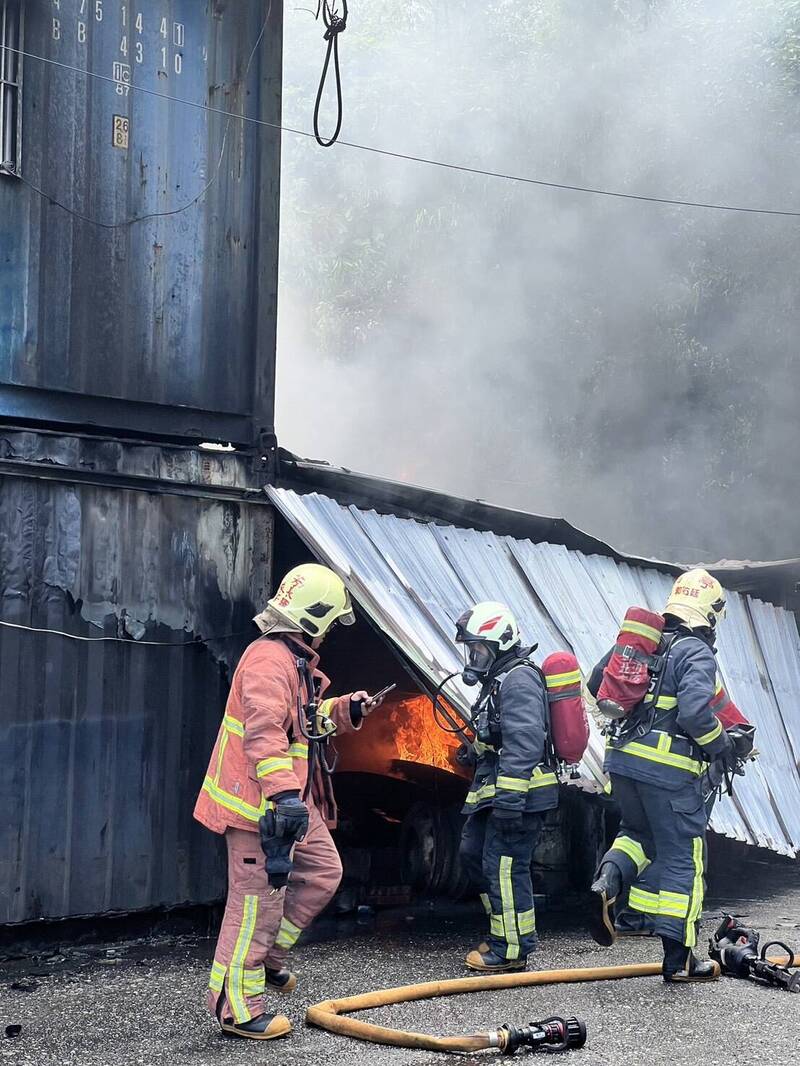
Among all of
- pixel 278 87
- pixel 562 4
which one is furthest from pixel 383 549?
pixel 562 4

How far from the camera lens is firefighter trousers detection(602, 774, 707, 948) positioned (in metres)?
6.27

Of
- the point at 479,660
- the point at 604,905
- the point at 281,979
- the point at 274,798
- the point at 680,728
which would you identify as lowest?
the point at 281,979

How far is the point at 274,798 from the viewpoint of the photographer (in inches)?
206

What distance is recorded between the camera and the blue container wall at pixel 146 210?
277 inches

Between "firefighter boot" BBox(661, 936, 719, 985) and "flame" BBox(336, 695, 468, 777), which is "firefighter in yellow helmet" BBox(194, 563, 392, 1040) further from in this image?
"flame" BBox(336, 695, 468, 777)

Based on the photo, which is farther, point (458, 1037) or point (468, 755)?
point (468, 755)

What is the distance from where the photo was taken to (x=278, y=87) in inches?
317

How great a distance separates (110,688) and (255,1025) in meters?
2.30

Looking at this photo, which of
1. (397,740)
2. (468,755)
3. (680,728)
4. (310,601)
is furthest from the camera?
(397,740)

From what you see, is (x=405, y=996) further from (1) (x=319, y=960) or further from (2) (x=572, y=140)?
(2) (x=572, y=140)

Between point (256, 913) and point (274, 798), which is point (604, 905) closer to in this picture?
point (256, 913)

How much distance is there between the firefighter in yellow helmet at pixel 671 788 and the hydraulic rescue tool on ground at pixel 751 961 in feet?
0.43

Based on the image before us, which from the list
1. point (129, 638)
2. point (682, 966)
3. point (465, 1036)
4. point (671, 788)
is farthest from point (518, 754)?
point (129, 638)


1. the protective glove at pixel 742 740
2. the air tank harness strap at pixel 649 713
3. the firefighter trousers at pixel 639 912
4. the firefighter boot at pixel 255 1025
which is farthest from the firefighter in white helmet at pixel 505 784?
the firefighter boot at pixel 255 1025
